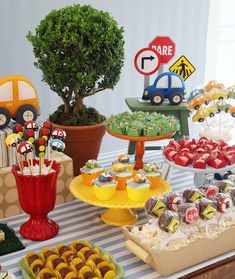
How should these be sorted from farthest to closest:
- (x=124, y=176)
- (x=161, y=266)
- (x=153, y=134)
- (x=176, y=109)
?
1. (x=176, y=109)
2. (x=153, y=134)
3. (x=124, y=176)
4. (x=161, y=266)

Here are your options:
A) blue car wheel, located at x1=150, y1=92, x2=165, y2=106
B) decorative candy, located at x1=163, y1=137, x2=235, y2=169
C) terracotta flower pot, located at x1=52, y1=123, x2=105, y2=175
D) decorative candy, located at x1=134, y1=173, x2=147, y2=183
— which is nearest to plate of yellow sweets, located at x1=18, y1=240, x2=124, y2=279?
decorative candy, located at x1=134, y1=173, x2=147, y2=183

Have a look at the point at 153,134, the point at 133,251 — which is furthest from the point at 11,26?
the point at 133,251

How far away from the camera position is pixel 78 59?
5.59 ft

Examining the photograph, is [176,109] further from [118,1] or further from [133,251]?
[118,1]

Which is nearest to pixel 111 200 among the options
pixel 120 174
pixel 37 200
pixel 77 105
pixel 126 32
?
pixel 120 174

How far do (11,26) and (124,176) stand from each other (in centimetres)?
139

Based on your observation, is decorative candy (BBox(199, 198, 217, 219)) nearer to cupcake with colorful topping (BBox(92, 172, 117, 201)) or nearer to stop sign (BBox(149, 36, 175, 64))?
cupcake with colorful topping (BBox(92, 172, 117, 201))

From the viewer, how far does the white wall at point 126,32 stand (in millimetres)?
2488

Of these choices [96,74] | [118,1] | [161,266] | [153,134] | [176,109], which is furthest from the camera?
[118,1]

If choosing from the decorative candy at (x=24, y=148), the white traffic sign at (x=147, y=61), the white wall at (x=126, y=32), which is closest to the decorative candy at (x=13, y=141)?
the decorative candy at (x=24, y=148)

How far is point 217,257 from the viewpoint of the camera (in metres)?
1.26

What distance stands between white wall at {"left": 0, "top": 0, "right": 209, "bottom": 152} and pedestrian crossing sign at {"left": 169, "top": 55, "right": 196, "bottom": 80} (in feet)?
2.97

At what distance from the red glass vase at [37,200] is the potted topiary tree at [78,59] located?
439mm

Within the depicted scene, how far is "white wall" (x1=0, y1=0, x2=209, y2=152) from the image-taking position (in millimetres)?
2488
